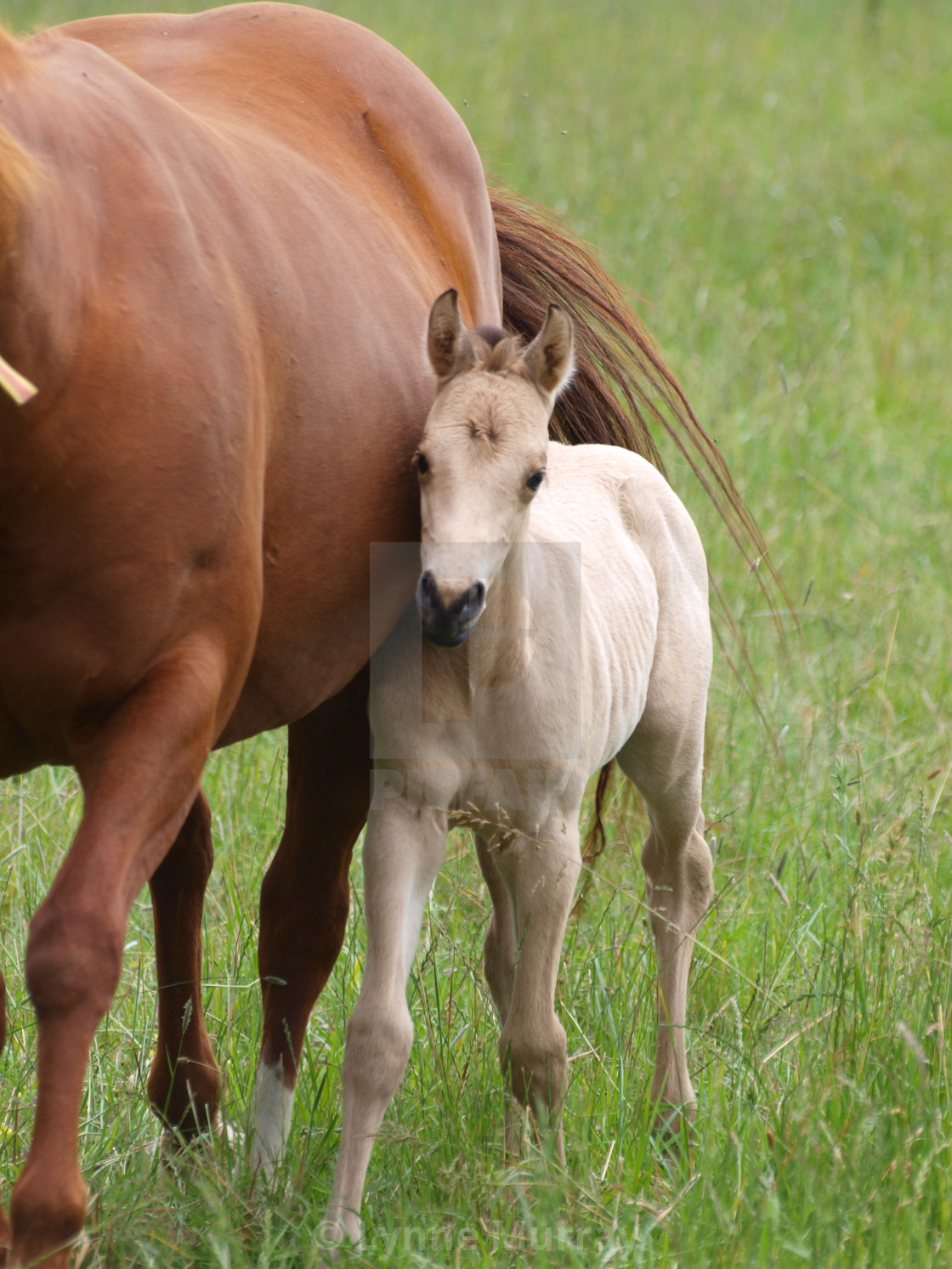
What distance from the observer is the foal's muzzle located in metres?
2.04

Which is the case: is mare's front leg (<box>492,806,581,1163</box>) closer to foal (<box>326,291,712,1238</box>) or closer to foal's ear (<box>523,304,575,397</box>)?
foal (<box>326,291,712,1238</box>)

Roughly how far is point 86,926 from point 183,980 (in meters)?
1.17

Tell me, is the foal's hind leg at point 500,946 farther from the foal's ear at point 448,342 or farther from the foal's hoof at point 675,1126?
the foal's ear at point 448,342

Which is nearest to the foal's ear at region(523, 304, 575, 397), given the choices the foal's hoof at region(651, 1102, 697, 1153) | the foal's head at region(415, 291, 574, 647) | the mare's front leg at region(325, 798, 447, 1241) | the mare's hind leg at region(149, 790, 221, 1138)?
the foal's head at region(415, 291, 574, 647)

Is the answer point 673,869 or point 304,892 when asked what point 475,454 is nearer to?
point 304,892

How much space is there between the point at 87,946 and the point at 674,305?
268 inches

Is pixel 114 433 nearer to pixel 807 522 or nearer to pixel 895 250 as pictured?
pixel 807 522

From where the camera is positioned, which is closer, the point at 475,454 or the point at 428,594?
the point at 428,594

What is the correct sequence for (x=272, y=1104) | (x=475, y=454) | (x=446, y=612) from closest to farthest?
(x=446, y=612)
(x=475, y=454)
(x=272, y=1104)

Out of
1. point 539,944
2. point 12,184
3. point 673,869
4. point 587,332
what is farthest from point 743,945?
point 12,184

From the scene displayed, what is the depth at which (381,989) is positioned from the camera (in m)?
2.32

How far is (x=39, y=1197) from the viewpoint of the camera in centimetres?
174

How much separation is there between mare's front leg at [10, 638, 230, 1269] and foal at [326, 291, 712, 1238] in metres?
0.40

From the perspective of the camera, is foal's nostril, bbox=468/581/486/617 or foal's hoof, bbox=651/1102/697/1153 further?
foal's hoof, bbox=651/1102/697/1153
